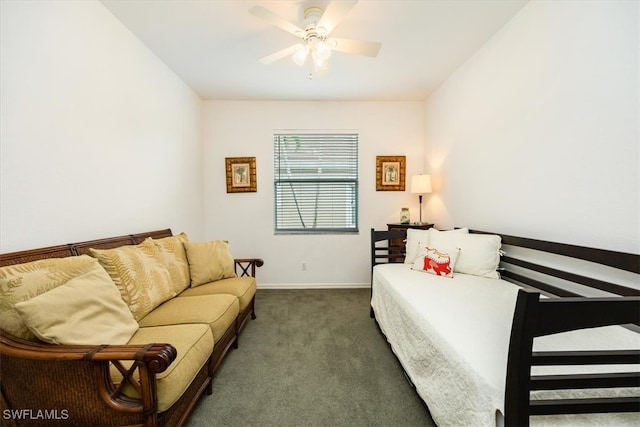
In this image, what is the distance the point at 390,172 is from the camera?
12.4ft

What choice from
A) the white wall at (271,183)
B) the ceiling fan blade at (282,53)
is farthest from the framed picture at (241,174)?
the ceiling fan blade at (282,53)

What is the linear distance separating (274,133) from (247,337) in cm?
267

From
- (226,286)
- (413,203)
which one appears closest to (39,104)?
(226,286)

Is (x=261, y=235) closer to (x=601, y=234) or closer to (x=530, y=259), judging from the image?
(x=530, y=259)

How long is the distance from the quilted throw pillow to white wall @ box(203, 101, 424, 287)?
4.59 feet

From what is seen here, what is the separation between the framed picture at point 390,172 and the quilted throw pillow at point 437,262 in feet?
4.98

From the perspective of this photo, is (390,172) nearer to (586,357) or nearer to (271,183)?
(271,183)

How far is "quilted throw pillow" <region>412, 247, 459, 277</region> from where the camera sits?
225cm

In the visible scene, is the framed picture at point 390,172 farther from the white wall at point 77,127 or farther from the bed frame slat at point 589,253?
the white wall at point 77,127

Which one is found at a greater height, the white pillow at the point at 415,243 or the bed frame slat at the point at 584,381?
the white pillow at the point at 415,243

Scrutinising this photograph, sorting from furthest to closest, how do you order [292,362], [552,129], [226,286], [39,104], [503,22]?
[226,286] → [503,22] → [292,362] → [552,129] → [39,104]

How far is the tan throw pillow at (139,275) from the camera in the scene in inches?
62.8

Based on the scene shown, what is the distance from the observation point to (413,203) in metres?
3.83

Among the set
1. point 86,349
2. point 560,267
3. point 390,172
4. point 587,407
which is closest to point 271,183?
point 390,172
